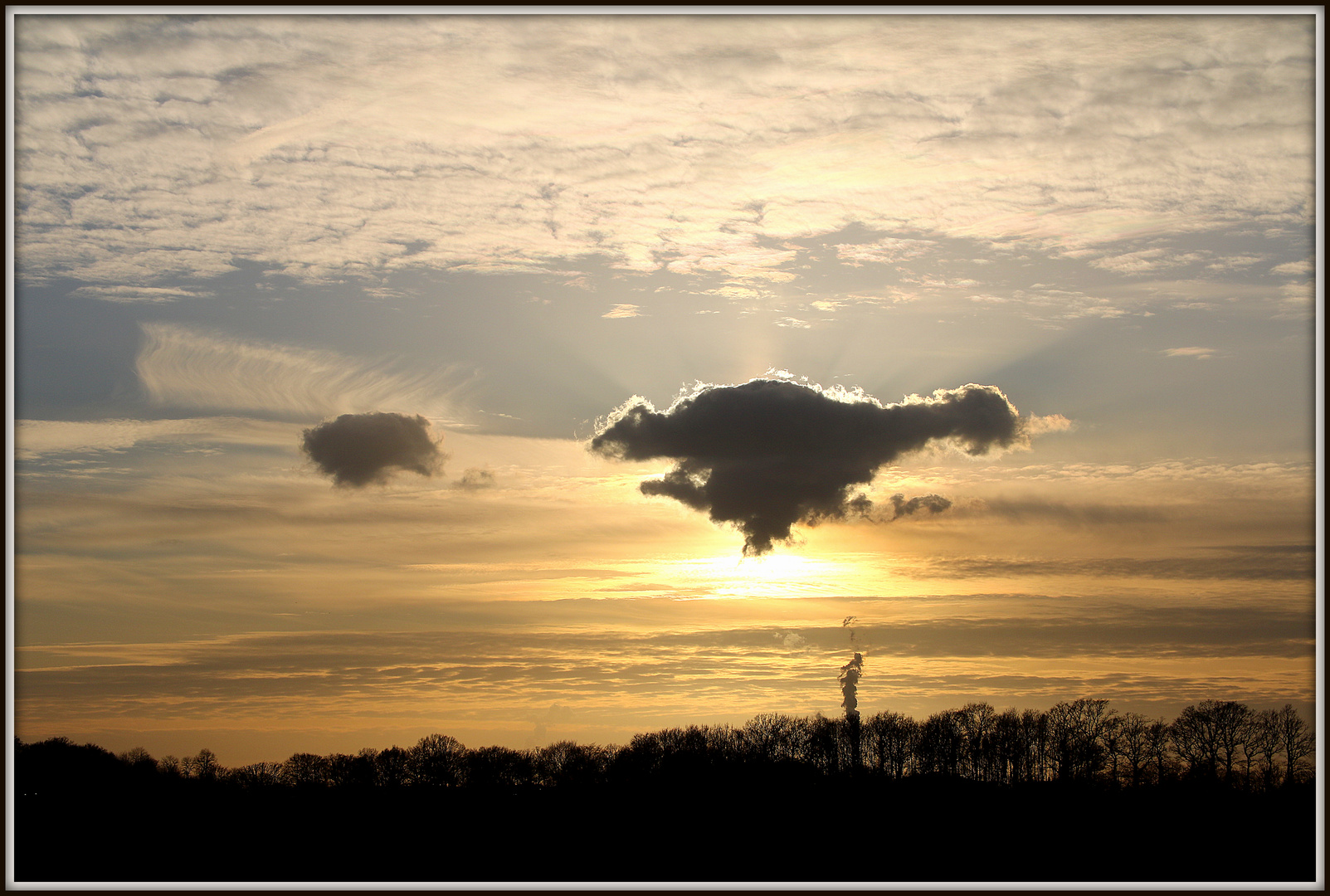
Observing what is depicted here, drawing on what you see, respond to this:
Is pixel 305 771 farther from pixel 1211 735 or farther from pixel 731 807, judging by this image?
pixel 1211 735

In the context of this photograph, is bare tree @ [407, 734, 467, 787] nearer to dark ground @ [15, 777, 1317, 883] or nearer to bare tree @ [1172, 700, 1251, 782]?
dark ground @ [15, 777, 1317, 883]

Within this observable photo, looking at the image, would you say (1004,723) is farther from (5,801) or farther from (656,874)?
(5,801)

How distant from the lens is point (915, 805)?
318 ft

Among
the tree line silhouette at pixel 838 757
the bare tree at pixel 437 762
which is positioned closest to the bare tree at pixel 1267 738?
the tree line silhouette at pixel 838 757

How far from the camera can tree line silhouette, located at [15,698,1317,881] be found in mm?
79750

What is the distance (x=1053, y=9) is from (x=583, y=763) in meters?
121

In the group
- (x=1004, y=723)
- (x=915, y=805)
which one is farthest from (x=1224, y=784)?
(x=915, y=805)

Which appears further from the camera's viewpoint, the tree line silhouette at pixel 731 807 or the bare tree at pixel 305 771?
the bare tree at pixel 305 771

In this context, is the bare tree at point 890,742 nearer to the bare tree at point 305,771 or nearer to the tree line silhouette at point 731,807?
the tree line silhouette at point 731,807

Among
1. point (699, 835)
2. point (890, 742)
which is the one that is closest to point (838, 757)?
point (890, 742)

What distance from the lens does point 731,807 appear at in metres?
99.6

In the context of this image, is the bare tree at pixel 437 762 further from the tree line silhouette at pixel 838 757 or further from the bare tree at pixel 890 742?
the bare tree at pixel 890 742

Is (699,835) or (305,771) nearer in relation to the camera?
(699,835)

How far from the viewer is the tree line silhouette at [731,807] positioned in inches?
3140
